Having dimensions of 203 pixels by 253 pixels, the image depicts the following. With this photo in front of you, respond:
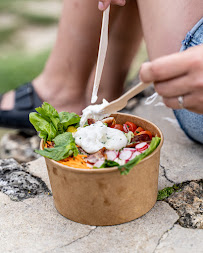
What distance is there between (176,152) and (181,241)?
2.11 feet

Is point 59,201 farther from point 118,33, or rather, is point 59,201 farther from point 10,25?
point 10,25

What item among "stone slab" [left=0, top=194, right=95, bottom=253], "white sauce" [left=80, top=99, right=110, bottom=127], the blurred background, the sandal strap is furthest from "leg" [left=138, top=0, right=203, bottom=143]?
the blurred background

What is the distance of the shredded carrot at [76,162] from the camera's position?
1.45 m

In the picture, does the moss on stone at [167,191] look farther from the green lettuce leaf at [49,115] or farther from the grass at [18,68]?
the grass at [18,68]

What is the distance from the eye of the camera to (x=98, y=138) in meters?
1.57

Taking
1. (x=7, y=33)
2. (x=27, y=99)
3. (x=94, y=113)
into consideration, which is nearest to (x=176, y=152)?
(x=94, y=113)

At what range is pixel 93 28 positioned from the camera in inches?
92.0

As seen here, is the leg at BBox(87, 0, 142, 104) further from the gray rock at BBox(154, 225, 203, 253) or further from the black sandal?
the gray rock at BBox(154, 225, 203, 253)

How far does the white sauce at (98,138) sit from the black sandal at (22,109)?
1.06m

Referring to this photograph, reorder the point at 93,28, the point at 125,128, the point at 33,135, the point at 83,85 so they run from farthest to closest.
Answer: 1. the point at 33,135
2. the point at 83,85
3. the point at 93,28
4. the point at 125,128

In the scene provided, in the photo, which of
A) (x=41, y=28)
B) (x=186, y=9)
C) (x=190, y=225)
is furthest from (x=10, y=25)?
(x=190, y=225)

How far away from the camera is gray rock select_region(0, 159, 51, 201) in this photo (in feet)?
5.64

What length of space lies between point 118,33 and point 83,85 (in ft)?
1.26

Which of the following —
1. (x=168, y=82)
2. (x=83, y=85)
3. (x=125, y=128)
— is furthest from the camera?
(x=83, y=85)
